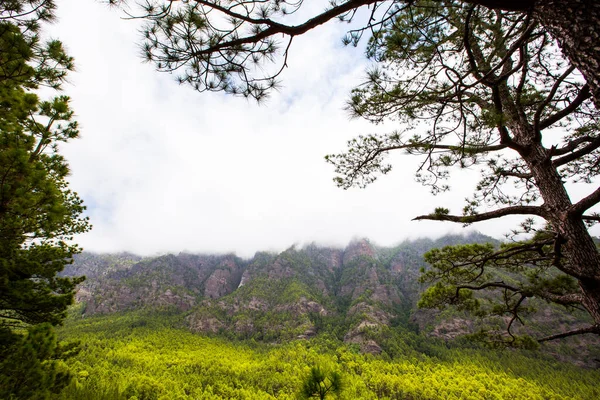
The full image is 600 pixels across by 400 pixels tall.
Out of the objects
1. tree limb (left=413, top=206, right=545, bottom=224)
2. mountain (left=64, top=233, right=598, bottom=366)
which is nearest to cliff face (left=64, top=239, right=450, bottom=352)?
mountain (left=64, top=233, right=598, bottom=366)

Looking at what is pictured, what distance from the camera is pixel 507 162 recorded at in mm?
5121

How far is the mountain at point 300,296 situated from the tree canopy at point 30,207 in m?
75.3

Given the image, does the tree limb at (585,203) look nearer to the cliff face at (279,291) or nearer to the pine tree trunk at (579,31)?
the pine tree trunk at (579,31)

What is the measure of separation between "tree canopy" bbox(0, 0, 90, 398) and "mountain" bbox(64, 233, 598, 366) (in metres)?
75.3

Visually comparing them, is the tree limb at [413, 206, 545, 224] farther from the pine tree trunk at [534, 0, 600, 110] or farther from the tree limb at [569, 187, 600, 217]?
the pine tree trunk at [534, 0, 600, 110]

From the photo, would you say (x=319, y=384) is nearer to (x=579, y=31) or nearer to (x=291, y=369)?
(x=579, y=31)

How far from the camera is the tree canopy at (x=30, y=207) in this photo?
3574 millimetres

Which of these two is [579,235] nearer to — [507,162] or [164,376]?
[507,162]

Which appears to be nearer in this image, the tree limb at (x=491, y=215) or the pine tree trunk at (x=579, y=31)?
the pine tree trunk at (x=579, y=31)

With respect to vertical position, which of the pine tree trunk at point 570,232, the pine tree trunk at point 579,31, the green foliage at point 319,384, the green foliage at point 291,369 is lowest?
the green foliage at point 291,369

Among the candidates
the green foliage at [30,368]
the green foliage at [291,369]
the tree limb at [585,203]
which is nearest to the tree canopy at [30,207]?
the green foliage at [30,368]

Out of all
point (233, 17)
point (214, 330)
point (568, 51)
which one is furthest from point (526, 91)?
point (214, 330)

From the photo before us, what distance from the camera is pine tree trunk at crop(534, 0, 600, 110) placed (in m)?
1.88

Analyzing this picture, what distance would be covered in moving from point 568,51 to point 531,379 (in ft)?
273
